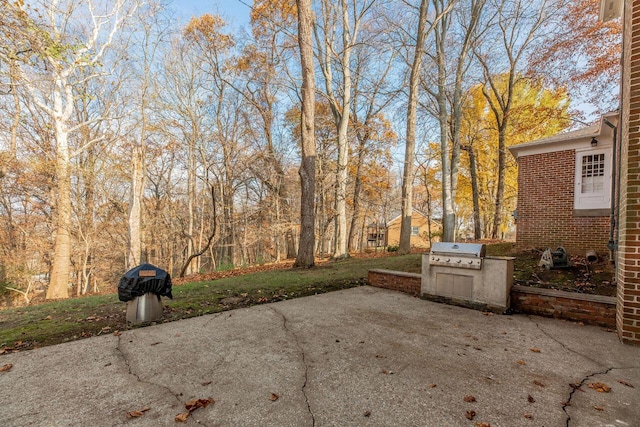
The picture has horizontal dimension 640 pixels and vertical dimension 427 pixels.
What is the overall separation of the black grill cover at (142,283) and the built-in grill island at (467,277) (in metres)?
4.27

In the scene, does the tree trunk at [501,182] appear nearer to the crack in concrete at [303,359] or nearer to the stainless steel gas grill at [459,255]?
the stainless steel gas grill at [459,255]

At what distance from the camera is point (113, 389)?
228 centimetres

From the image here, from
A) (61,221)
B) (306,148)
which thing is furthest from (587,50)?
(61,221)

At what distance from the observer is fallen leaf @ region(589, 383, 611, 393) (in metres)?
2.31

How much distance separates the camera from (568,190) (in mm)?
8391

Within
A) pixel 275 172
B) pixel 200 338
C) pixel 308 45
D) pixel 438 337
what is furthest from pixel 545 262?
pixel 275 172

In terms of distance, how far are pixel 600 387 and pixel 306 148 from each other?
26.1 feet

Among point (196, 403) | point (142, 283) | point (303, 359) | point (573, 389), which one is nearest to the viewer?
point (196, 403)

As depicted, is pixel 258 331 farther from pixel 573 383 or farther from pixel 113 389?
pixel 573 383

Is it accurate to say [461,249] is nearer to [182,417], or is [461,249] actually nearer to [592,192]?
[182,417]

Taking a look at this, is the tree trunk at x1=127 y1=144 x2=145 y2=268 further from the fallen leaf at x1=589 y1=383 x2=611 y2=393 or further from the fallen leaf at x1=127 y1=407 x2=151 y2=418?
the fallen leaf at x1=589 y1=383 x2=611 y2=393

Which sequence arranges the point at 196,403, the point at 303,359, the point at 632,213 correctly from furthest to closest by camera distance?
1. the point at 632,213
2. the point at 303,359
3. the point at 196,403

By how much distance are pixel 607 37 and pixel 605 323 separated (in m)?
15.6

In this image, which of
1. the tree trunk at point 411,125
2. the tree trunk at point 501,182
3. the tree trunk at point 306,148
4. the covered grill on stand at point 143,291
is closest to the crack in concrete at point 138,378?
the covered grill on stand at point 143,291
